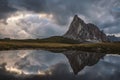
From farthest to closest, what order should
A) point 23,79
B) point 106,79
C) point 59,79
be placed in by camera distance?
point 106,79 → point 59,79 → point 23,79

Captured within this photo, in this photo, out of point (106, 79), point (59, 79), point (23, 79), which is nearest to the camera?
point (23, 79)

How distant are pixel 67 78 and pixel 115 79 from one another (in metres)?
8.49

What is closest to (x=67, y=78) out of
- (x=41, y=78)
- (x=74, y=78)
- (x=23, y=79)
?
(x=74, y=78)

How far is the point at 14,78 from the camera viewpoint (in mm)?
38250

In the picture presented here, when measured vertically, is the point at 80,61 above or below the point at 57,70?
below

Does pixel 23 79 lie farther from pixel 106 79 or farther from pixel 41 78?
pixel 106 79

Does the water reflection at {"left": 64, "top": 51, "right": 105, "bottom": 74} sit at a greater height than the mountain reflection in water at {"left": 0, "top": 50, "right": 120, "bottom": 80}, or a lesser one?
lesser

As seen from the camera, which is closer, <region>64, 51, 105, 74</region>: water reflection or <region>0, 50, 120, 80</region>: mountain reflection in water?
<region>0, 50, 120, 80</region>: mountain reflection in water

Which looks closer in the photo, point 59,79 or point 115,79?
point 59,79

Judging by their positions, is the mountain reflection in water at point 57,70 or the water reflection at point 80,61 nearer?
the mountain reflection in water at point 57,70

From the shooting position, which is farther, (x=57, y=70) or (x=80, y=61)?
(x=80, y=61)

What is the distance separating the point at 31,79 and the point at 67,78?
639 centimetres

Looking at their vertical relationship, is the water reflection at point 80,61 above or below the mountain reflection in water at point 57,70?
below

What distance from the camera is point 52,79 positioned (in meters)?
39.4
